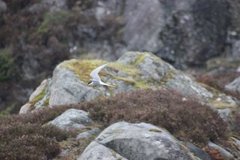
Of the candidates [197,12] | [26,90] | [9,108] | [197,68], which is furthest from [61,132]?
[197,12]

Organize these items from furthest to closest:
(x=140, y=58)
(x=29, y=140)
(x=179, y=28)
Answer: (x=179, y=28) → (x=140, y=58) → (x=29, y=140)

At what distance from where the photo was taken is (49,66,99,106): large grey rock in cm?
1257

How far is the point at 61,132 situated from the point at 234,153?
3.15m

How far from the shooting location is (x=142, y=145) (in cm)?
817

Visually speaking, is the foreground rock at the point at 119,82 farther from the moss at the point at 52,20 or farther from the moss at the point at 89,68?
the moss at the point at 52,20

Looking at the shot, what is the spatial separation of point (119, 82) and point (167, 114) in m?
4.11

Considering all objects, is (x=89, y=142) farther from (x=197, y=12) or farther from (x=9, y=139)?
(x=197, y=12)

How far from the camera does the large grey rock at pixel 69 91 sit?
12570 millimetres

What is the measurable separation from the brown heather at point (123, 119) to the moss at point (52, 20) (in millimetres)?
16279

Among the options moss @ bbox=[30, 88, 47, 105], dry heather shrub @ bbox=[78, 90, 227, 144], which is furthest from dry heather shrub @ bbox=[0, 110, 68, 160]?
moss @ bbox=[30, 88, 47, 105]

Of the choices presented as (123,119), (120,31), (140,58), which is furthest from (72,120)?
(120,31)

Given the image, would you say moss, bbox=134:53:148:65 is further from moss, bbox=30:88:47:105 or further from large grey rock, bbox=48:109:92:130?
large grey rock, bbox=48:109:92:130

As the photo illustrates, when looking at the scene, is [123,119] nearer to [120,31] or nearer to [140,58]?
[140,58]

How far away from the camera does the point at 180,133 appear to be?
9.43 m
